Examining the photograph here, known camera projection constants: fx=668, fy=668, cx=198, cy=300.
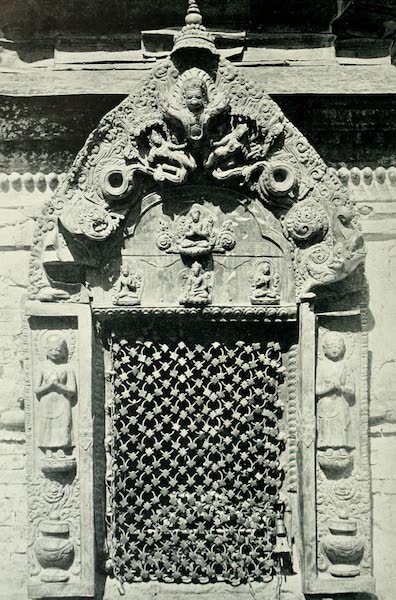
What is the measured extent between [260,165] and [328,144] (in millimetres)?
712

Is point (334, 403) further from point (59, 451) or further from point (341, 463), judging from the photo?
point (59, 451)

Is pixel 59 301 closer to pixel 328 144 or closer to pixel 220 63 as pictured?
pixel 220 63

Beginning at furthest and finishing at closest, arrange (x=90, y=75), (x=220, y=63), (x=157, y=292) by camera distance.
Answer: (x=90, y=75) < (x=157, y=292) < (x=220, y=63)

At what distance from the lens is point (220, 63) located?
13.5 ft

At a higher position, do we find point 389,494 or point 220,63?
point 220,63

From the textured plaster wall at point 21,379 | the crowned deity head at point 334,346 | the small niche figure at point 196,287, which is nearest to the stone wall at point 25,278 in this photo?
the textured plaster wall at point 21,379

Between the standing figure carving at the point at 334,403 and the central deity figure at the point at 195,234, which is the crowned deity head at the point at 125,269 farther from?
the standing figure carving at the point at 334,403

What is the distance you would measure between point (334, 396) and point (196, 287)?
3.72 feet

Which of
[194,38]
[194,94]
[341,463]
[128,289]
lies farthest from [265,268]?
[194,38]

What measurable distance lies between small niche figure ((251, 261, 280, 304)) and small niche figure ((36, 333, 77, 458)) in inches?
50.8

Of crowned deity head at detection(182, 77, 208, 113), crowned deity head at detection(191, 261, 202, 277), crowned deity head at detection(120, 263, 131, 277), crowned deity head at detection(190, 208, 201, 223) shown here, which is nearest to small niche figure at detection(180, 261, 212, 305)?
crowned deity head at detection(191, 261, 202, 277)

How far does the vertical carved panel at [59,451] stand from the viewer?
14.1ft

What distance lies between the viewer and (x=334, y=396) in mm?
4301

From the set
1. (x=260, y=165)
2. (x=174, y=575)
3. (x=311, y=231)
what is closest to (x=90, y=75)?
(x=260, y=165)
